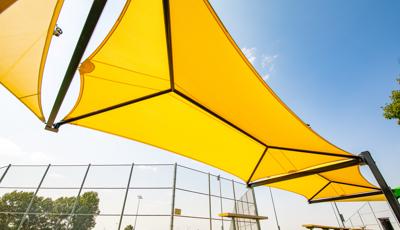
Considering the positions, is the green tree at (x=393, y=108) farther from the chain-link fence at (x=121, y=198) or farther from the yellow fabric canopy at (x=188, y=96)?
the yellow fabric canopy at (x=188, y=96)

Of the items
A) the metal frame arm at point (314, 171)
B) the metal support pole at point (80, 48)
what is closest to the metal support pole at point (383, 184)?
the metal frame arm at point (314, 171)

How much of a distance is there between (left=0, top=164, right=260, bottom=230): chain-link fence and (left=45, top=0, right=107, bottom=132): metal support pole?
266 inches

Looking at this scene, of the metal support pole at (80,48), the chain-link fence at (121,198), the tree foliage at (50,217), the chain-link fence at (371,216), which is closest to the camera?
the metal support pole at (80,48)

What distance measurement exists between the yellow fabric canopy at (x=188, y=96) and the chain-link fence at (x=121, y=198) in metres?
5.37

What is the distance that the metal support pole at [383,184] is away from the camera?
6.08 ft

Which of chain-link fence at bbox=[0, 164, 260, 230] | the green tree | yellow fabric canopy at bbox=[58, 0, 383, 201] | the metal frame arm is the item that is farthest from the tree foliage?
the green tree

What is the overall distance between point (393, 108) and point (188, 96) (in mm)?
13341

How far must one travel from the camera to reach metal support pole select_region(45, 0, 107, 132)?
0.89 m

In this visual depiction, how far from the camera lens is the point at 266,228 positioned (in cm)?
1056

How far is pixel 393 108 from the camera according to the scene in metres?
10.0

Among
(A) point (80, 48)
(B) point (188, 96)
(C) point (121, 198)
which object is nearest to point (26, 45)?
(A) point (80, 48)

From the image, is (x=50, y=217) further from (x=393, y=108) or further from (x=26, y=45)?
(x=393, y=108)

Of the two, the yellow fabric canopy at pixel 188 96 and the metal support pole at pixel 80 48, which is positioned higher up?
the yellow fabric canopy at pixel 188 96

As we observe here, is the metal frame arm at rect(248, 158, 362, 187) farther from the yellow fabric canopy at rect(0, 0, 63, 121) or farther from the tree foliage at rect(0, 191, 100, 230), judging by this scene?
the tree foliage at rect(0, 191, 100, 230)
